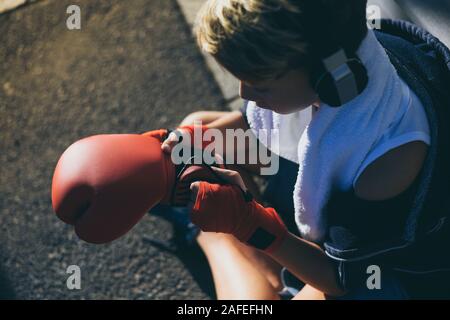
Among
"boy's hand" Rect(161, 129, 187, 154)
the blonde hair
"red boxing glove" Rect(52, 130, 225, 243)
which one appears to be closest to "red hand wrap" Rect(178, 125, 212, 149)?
"boy's hand" Rect(161, 129, 187, 154)

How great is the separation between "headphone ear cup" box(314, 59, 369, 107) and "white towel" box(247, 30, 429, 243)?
1.6 inches

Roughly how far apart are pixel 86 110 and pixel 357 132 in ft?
4.72

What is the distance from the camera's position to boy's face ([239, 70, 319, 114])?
1107 mm

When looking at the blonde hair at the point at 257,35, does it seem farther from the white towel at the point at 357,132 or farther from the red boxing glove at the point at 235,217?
the red boxing glove at the point at 235,217

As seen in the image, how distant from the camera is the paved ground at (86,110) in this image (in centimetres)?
199

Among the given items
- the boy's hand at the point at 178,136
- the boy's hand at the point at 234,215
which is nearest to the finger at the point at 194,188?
the boy's hand at the point at 234,215

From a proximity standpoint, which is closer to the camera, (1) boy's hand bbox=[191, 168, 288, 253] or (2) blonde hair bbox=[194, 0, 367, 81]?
(2) blonde hair bbox=[194, 0, 367, 81]

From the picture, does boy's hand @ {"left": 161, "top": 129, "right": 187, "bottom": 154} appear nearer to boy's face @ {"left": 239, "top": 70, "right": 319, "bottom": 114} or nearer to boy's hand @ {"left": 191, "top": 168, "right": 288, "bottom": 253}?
boy's hand @ {"left": 191, "top": 168, "right": 288, "bottom": 253}

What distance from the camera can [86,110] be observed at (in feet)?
7.80

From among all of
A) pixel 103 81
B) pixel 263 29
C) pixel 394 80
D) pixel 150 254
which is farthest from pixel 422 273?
pixel 103 81
